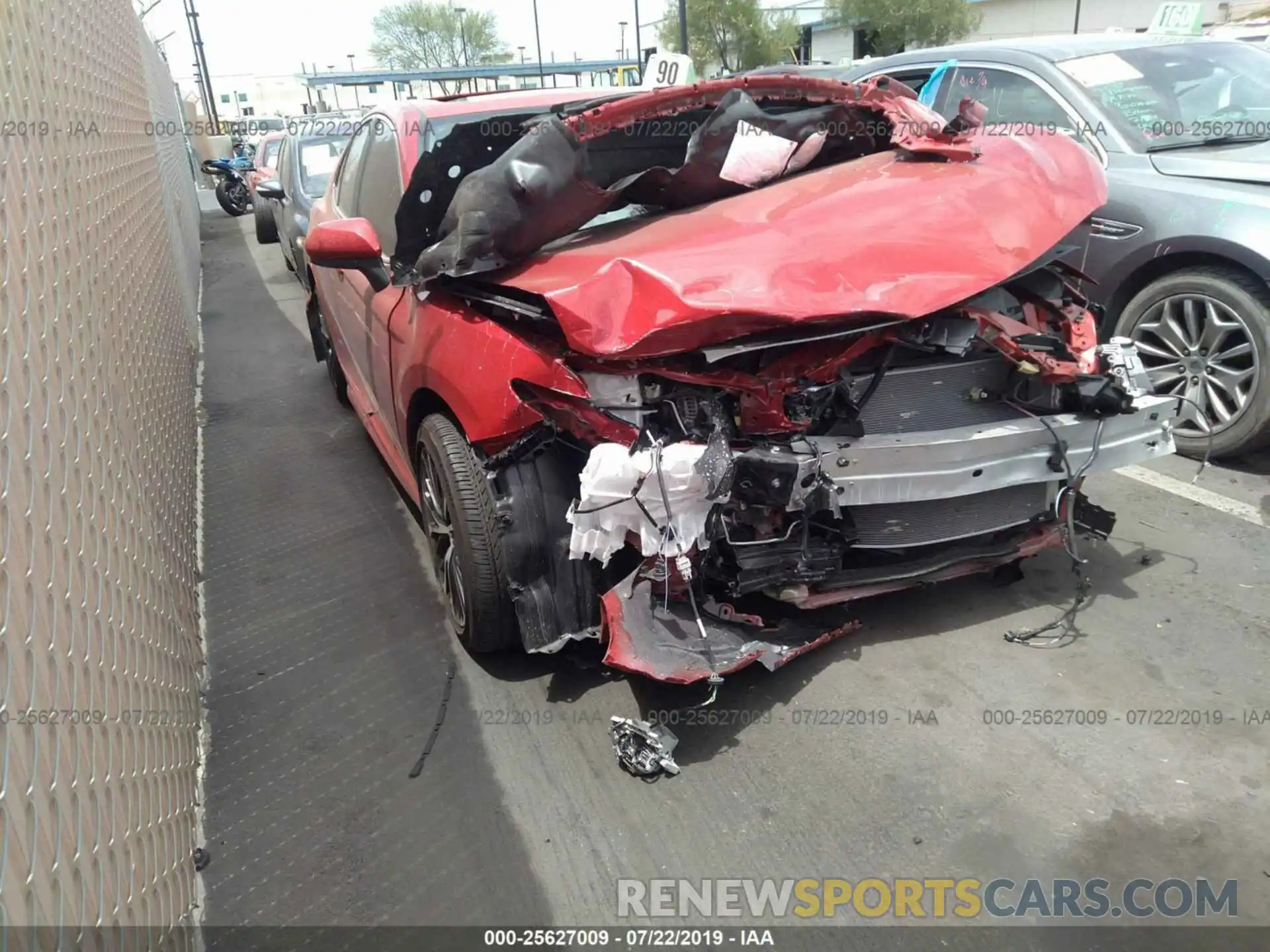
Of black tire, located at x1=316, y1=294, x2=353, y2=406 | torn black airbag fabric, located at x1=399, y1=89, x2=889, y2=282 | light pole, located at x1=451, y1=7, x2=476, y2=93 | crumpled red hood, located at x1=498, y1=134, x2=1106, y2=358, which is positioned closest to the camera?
crumpled red hood, located at x1=498, y1=134, x2=1106, y2=358

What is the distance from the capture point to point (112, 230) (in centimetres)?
315

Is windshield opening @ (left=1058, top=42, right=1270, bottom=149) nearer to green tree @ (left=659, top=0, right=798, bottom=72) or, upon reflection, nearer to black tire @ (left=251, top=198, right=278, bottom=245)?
black tire @ (left=251, top=198, right=278, bottom=245)

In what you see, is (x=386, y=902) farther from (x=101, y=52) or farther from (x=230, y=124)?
(x=230, y=124)

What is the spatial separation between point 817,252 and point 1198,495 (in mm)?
2659

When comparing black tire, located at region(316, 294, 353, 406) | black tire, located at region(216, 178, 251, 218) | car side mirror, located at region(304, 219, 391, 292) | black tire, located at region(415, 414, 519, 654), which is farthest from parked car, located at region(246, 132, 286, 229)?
black tire, located at region(415, 414, 519, 654)

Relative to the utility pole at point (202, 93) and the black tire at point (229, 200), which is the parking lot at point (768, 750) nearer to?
the black tire at point (229, 200)

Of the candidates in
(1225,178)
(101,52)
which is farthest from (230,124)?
(1225,178)

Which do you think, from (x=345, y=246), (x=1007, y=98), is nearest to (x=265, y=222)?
(x=345, y=246)

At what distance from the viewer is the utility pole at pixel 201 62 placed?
35156 millimetres

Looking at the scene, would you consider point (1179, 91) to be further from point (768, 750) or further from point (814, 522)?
point (768, 750)

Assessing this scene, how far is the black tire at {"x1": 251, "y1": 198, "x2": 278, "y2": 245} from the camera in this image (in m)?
11.9

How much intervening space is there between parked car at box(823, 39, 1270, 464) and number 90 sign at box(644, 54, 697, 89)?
1.35 metres

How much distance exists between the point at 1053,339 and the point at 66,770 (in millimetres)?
3016

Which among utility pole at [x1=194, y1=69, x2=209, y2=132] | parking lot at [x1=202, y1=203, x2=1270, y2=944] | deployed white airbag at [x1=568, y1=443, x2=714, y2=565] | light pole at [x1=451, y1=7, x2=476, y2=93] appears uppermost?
light pole at [x1=451, y1=7, x2=476, y2=93]
